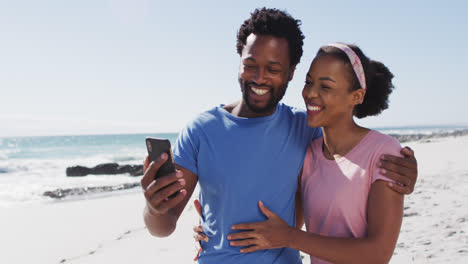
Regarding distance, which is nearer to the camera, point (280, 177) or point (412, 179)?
point (412, 179)

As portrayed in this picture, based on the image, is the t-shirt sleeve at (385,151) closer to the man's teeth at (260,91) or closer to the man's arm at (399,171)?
the man's arm at (399,171)

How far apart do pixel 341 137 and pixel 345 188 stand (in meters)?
0.37

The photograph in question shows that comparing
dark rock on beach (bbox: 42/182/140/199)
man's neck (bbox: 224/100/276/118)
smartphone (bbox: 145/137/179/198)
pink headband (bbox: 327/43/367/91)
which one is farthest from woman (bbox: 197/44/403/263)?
dark rock on beach (bbox: 42/182/140/199)

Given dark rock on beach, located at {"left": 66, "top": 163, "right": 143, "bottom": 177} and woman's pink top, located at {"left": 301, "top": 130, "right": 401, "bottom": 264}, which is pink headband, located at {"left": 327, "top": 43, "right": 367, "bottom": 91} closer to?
woman's pink top, located at {"left": 301, "top": 130, "right": 401, "bottom": 264}

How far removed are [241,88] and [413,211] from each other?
17.5 feet

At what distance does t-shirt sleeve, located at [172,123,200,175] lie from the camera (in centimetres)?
228

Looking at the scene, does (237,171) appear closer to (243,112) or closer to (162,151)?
(243,112)

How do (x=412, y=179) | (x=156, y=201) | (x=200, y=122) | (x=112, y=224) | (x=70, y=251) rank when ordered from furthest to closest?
(x=112, y=224) < (x=70, y=251) < (x=200, y=122) < (x=412, y=179) < (x=156, y=201)

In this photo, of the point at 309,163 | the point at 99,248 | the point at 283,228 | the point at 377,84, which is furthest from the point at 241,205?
the point at 99,248

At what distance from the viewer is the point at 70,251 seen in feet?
20.6

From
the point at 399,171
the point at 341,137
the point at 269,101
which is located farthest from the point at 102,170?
the point at 399,171

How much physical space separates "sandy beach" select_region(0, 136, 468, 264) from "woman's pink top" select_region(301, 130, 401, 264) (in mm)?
2842

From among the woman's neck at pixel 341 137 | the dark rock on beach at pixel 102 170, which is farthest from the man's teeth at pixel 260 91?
A: the dark rock on beach at pixel 102 170

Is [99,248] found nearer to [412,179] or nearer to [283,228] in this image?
[283,228]
